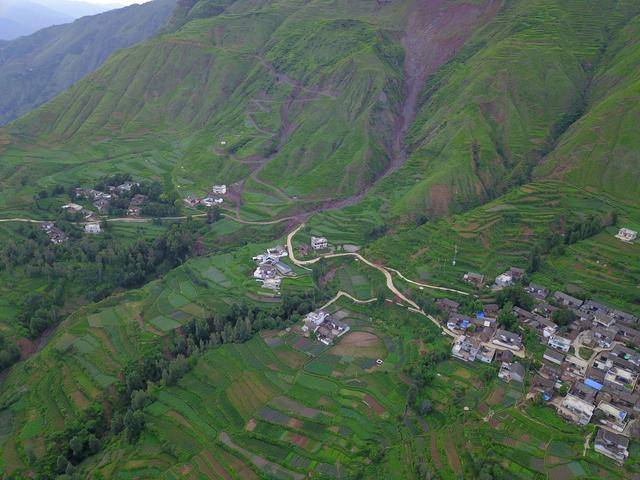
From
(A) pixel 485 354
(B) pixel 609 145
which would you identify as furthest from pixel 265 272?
(B) pixel 609 145

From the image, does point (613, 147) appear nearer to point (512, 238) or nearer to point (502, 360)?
point (512, 238)

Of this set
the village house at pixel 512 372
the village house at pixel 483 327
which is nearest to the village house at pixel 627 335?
the village house at pixel 483 327

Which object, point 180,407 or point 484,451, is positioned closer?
point 484,451

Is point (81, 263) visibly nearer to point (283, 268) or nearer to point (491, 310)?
point (283, 268)

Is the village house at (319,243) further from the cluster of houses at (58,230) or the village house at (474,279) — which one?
the cluster of houses at (58,230)

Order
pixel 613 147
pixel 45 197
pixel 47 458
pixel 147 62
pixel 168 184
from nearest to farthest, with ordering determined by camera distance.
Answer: pixel 47 458 < pixel 613 147 < pixel 45 197 < pixel 168 184 < pixel 147 62

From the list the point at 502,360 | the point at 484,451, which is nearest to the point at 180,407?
the point at 484,451
